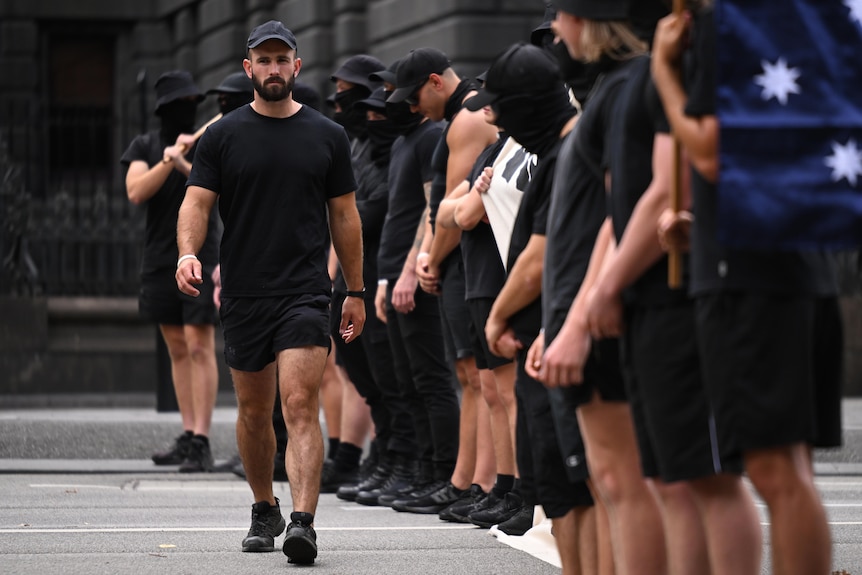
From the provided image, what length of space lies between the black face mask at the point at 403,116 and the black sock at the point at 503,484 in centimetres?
203

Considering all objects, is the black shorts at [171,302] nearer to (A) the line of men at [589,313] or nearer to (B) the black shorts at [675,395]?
(A) the line of men at [589,313]

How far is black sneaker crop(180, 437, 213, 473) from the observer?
34.9 ft

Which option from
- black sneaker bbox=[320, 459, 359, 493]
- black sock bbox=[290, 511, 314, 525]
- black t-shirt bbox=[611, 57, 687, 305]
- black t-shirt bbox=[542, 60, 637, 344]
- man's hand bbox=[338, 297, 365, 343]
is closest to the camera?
black t-shirt bbox=[611, 57, 687, 305]

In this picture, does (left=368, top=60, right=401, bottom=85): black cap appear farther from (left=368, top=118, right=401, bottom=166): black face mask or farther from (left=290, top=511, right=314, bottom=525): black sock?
(left=290, top=511, right=314, bottom=525): black sock

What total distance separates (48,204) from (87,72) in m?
11.8

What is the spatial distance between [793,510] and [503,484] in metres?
4.29

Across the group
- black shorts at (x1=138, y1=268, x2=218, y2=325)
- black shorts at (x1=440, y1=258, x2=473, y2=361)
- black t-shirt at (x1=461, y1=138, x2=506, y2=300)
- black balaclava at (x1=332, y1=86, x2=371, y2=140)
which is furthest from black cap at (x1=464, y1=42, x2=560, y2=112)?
black shorts at (x1=138, y1=268, x2=218, y2=325)

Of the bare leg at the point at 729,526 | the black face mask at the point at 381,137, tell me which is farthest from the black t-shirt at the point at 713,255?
the black face mask at the point at 381,137

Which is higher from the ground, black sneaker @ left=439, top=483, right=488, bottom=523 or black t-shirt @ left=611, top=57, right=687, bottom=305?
black t-shirt @ left=611, top=57, right=687, bottom=305

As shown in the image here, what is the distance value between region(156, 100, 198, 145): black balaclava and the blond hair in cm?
678

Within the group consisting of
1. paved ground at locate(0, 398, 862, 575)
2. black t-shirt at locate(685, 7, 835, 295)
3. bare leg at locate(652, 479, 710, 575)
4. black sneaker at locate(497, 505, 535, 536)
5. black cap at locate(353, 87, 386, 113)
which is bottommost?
paved ground at locate(0, 398, 862, 575)

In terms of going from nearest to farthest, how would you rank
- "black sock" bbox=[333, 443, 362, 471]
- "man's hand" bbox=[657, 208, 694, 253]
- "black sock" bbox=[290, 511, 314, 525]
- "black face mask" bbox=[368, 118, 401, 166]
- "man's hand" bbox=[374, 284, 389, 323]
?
"man's hand" bbox=[657, 208, 694, 253], "black sock" bbox=[290, 511, 314, 525], "man's hand" bbox=[374, 284, 389, 323], "black face mask" bbox=[368, 118, 401, 166], "black sock" bbox=[333, 443, 362, 471]

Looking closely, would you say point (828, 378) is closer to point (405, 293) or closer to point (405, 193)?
point (405, 293)

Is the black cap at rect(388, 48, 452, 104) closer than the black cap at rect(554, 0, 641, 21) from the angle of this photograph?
No
